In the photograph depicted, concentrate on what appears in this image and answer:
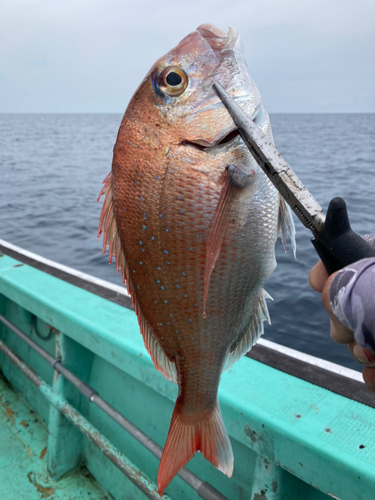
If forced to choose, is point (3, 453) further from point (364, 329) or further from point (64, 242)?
point (64, 242)

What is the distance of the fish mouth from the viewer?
115cm

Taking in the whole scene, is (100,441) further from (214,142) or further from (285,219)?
(214,142)

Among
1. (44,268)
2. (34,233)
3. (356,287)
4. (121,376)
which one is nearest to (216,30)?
(356,287)

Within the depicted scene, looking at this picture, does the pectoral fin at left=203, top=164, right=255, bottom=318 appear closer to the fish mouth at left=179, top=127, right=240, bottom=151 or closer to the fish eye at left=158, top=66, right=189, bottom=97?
the fish mouth at left=179, top=127, right=240, bottom=151

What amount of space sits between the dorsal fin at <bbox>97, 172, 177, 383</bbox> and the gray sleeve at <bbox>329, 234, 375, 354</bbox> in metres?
0.67

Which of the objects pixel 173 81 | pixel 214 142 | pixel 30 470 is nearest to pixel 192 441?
pixel 214 142

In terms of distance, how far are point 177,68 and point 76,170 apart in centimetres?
2682

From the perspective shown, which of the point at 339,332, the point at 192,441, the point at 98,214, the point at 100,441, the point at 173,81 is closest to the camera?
the point at 339,332

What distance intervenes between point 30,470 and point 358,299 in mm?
2936

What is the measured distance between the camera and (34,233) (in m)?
11.9

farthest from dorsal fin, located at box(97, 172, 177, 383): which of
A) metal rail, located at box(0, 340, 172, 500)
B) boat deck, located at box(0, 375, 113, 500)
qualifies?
boat deck, located at box(0, 375, 113, 500)

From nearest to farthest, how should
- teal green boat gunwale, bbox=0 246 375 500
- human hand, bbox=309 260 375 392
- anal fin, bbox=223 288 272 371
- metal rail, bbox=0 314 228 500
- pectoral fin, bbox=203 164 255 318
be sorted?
1. human hand, bbox=309 260 375 392
2. pectoral fin, bbox=203 164 255 318
3. anal fin, bbox=223 288 272 371
4. teal green boat gunwale, bbox=0 246 375 500
5. metal rail, bbox=0 314 228 500

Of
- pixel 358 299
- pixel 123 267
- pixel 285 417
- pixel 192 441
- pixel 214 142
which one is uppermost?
pixel 214 142

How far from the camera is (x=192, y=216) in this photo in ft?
3.69
